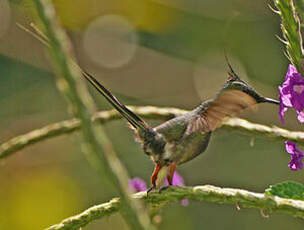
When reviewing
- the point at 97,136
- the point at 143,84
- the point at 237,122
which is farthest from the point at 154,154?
the point at 143,84

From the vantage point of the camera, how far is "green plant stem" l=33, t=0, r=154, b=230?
20.5 inches

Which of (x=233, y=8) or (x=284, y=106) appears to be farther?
(x=233, y=8)

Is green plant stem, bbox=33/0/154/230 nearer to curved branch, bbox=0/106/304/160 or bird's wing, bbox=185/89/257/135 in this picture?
bird's wing, bbox=185/89/257/135

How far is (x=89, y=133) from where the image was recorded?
536 mm

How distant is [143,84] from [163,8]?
0.53 meters

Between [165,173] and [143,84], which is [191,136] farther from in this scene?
[143,84]

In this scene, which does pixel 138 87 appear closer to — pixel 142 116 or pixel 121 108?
pixel 142 116

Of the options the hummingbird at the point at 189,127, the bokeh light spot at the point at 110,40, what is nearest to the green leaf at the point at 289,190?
the hummingbird at the point at 189,127

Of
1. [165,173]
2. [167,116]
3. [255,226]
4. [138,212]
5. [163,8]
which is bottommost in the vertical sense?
[138,212]

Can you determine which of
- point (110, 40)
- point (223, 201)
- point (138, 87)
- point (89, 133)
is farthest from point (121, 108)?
point (110, 40)

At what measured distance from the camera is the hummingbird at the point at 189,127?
1.27 meters

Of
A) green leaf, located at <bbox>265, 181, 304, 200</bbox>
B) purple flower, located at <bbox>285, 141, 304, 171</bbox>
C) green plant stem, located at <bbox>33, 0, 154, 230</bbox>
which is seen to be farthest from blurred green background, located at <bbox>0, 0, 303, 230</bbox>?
green plant stem, located at <bbox>33, 0, 154, 230</bbox>

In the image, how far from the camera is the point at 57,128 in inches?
57.9

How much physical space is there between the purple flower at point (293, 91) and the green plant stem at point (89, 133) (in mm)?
628
